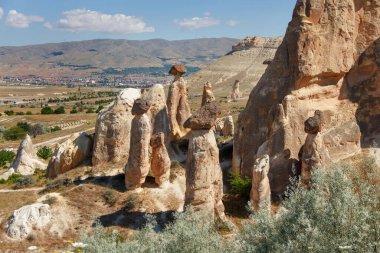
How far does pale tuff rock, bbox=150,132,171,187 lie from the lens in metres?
20.2

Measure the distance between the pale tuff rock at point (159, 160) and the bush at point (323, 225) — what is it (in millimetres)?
10028

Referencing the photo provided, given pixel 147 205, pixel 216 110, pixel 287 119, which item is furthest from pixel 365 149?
pixel 147 205

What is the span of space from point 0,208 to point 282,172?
480 inches

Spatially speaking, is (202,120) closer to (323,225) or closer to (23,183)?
(323,225)

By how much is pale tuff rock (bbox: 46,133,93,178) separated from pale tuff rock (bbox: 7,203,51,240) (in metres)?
4.86

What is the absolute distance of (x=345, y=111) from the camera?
21.5 meters

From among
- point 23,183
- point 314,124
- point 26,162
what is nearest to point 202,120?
point 314,124

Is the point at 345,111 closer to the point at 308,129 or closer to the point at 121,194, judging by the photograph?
the point at 308,129

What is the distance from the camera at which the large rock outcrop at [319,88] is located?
20.2 metres

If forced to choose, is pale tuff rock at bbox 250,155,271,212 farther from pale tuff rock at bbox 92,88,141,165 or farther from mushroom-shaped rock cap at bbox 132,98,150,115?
pale tuff rock at bbox 92,88,141,165

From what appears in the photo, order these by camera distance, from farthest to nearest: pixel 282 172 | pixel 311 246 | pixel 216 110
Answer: pixel 282 172 < pixel 216 110 < pixel 311 246

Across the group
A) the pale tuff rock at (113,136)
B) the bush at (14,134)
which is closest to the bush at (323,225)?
the pale tuff rock at (113,136)

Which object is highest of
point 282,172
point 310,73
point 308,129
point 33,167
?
point 310,73

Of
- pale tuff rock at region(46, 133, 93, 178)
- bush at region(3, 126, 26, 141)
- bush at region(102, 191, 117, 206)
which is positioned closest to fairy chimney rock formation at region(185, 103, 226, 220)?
bush at region(102, 191, 117, 206)
